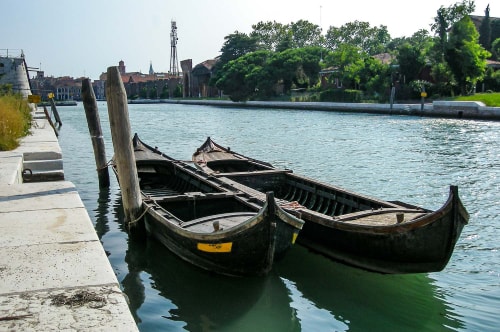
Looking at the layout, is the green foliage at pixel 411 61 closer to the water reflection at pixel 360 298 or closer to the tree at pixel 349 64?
the tree at pixel 349 64

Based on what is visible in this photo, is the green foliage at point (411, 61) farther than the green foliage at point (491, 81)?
Yes

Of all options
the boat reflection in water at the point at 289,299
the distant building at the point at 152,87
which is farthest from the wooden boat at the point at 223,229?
the distant building at the point at 152,87

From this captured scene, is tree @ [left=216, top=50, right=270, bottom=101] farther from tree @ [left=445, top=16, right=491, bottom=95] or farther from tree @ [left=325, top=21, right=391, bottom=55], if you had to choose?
tree @ [left=445, top=16, right=491, bottom=95]

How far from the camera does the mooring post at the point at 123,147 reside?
824 centimetres

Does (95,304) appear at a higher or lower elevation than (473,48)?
lower

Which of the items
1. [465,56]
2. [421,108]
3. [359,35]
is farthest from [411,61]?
[359,35]

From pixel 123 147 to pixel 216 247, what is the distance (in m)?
2.67

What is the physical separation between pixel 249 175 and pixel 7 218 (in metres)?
5.41

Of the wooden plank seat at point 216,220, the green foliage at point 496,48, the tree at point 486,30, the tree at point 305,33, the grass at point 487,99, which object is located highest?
the tree at point 305,33

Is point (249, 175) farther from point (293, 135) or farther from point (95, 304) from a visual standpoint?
point (293, 135)

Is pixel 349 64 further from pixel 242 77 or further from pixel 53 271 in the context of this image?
pixel 53 271

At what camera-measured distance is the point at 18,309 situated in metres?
3.77

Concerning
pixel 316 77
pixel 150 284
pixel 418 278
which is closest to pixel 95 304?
pixel 150 284

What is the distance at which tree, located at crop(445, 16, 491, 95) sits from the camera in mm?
43812
